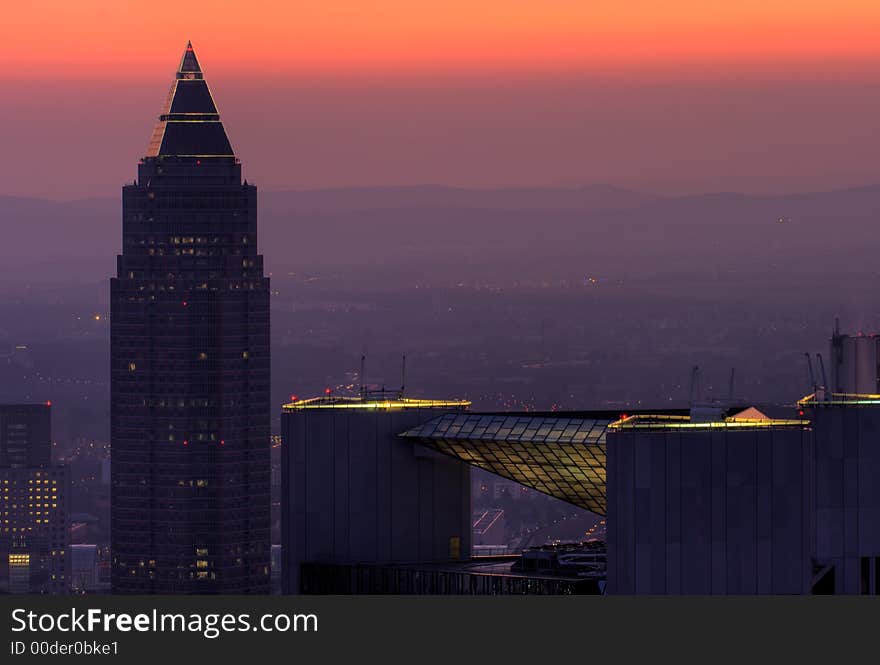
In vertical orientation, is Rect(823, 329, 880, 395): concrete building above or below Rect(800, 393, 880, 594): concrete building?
above

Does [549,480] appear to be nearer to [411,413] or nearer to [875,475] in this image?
[411,413]

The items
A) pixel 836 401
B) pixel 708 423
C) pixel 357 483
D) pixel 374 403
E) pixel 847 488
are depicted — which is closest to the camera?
pixel 708 423

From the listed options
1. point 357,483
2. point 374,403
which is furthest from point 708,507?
point 374,403

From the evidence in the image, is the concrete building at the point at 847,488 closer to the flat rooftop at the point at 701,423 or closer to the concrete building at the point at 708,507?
the flat rooftop at the point at 701,423

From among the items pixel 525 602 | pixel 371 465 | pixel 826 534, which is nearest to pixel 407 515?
pixel 371 465

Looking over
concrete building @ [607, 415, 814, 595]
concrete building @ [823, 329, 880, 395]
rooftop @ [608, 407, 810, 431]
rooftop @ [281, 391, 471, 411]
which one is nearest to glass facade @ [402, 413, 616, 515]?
rooftop @ [281, 391, 471, 411]

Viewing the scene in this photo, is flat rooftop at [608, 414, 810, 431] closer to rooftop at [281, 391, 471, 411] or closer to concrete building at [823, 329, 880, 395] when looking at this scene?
rooftop at [281, 391, 471, 411]

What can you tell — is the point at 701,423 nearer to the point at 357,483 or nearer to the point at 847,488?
the point at 847,488
